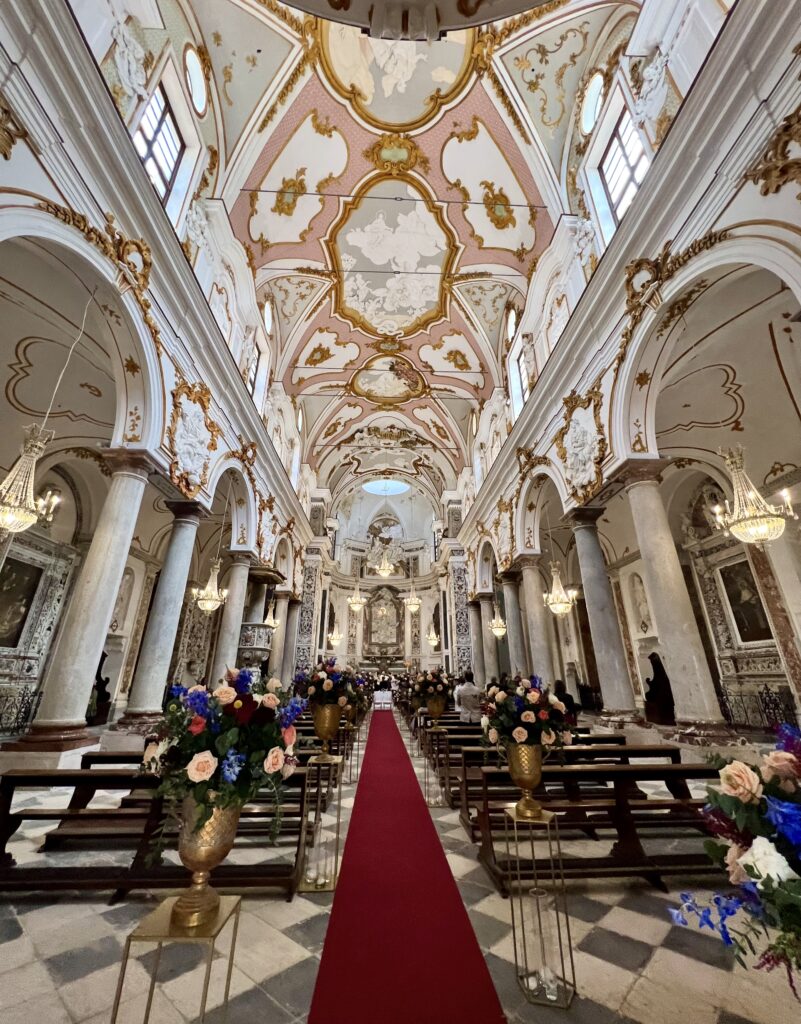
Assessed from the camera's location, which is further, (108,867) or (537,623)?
(537,623)

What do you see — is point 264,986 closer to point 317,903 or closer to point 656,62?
point 317,903

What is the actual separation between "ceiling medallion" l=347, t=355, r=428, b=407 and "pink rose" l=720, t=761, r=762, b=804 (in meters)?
15.2

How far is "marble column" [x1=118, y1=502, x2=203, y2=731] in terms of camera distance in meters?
6.43

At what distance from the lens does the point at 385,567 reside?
26.0 m

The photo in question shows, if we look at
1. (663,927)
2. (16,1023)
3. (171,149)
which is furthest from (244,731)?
(171,149)

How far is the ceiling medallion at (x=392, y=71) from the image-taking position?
837 centimetres

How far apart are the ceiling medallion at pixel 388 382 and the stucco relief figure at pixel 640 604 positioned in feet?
32.0

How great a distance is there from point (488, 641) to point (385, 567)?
11.6 metres

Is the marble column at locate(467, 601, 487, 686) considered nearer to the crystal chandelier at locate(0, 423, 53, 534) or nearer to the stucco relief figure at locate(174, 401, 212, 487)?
the stucco relief figure at locate(174, 401, 212, 487)

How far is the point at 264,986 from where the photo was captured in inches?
78.7

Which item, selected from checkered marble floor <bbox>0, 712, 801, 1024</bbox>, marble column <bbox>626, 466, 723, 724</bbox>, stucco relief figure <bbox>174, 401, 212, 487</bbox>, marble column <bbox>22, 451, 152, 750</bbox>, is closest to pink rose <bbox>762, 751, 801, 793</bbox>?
checkered marble floor <bbox>0, 712, 801, 1024</bbox>

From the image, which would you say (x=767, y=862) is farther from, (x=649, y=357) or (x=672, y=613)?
(x=649, y=357)

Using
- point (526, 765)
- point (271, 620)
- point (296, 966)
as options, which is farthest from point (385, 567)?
point (296, 966)

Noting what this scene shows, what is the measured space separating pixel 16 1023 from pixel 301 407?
17.1 m
